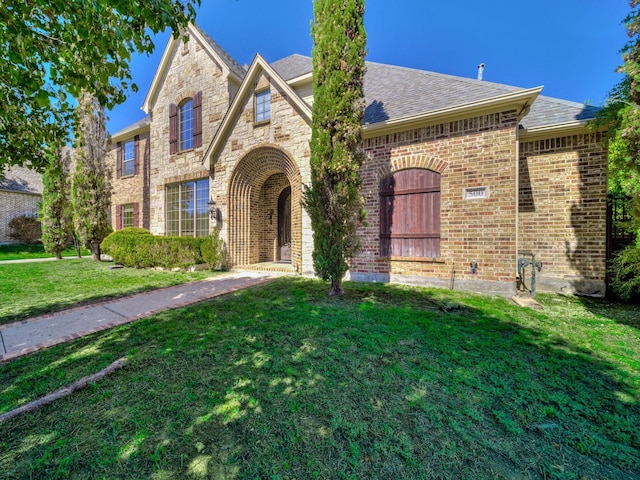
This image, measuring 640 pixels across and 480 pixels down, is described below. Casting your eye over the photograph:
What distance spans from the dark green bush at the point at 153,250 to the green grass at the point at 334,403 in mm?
5933

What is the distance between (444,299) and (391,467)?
13.9 feet

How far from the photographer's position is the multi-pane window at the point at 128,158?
46.9 ft

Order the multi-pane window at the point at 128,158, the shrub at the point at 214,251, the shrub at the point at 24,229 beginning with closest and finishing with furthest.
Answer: the shrub at the point at 214,251
the multi-pane window at the point at 128,158
the shrub at the point at 24,229

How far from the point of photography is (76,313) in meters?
4.57

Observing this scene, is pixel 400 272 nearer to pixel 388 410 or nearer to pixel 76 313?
pixel 388 410

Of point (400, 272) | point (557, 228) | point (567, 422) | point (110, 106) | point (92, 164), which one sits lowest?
point (567, 422)

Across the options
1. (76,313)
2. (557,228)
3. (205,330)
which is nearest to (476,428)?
(205,330)

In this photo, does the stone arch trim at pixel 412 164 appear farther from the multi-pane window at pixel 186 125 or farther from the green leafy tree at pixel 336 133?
the multi-pane window at pixel 186 125

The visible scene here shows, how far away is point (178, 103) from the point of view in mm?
11641

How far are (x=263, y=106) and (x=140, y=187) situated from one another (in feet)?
29.9

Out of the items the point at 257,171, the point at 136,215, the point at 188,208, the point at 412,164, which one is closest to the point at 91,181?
the point at 136,215

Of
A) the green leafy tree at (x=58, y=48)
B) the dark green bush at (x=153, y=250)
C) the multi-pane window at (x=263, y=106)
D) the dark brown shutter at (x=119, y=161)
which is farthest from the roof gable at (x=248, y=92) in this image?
the dark brown shutter at (x=119, y=161)

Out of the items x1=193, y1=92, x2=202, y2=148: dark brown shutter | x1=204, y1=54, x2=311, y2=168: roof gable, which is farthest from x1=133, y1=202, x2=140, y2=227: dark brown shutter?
x1=204, y1=54, x2=311, y2=168: roof gable

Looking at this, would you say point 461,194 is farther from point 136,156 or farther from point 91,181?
point 136,156
